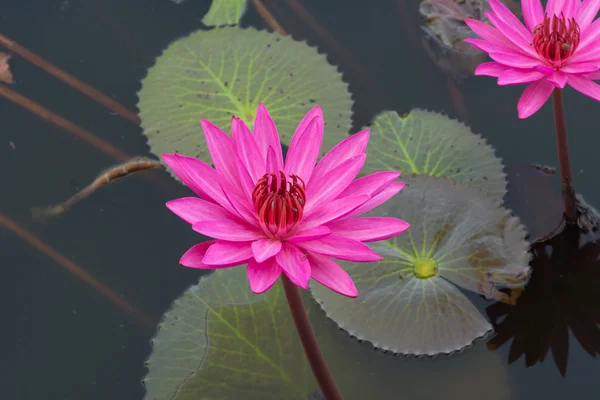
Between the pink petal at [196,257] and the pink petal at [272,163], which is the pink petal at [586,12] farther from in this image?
the pink petal at [196,257]

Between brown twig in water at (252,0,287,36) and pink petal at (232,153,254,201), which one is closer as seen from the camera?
pink petal at (232,153,254,201)

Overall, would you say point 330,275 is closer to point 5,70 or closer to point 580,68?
point 580,68

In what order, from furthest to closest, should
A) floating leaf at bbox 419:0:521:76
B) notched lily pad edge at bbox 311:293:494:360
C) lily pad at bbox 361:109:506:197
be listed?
1. floating leaf at bbox 419:0:521:76
2. lily pad at bbox 361:109:506:197
3. notched lily pad edge at bbox 311:293:494:360

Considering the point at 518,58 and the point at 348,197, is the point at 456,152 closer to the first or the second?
the point at 518,58

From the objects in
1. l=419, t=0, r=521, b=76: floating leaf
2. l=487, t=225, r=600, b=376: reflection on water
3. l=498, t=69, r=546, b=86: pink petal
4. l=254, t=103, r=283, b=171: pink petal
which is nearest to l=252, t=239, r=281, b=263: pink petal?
l=254, t=103, r=283, b=171: pink petal

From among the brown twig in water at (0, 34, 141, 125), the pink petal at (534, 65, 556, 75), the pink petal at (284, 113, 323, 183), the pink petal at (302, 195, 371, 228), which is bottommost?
the pink petal at (302, 195, 371, 228)

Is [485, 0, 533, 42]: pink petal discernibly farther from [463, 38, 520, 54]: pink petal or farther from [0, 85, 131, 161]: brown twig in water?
[0, 85, 131, 161]: brown twig in water

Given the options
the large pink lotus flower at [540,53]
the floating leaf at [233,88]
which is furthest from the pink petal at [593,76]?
the floating leaf at [233,88]
